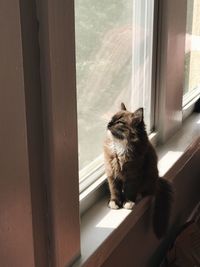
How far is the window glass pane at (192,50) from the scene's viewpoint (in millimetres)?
1997

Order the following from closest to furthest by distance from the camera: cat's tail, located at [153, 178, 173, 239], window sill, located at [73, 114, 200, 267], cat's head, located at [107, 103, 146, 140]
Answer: window sill, located at [73, 114, 200, 267], cat's head, located at [107, 103, 146, 140], cat's tail, located at [153, 178, 173, 239]

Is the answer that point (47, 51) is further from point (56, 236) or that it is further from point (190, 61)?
point (190, 61)

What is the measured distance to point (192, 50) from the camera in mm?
2070

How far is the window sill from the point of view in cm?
115

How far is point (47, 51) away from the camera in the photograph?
0.88m

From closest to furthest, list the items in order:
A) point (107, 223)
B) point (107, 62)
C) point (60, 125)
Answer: point (60, 125), point (107, 223), point (107, 62)

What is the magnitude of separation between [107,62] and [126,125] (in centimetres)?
19

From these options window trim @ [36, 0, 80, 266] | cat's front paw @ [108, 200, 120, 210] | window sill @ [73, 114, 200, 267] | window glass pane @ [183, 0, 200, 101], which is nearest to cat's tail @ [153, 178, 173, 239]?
window sill @ [73, 114, 200, 267]

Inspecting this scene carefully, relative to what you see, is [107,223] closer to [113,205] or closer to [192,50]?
[113,205]

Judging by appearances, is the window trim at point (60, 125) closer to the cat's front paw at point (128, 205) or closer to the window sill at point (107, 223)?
the window sill at point (107, 223)

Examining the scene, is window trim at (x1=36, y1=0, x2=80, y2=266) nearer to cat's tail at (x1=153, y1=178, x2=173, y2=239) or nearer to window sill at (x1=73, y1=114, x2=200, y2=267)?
window sill at (x1=73, y1=114, x2=200, y2=267)

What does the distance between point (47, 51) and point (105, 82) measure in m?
0.52

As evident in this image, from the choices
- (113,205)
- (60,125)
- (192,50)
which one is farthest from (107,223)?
(192,50)

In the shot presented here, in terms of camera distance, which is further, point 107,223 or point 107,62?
point 107,62
